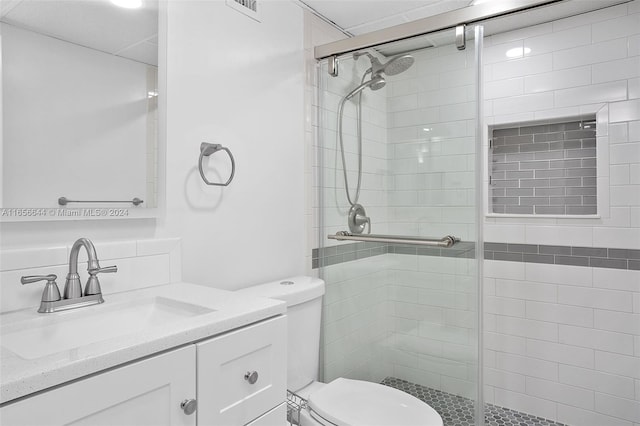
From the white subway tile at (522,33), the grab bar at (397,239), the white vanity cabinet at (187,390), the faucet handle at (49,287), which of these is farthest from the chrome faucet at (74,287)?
the white subway tile at (522,33)

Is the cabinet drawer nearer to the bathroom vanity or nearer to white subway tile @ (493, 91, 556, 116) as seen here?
the bathroom vanity

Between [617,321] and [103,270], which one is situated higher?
[103,270]

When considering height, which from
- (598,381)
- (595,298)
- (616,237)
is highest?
(616,237)

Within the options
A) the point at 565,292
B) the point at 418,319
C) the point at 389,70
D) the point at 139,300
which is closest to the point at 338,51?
the point at 389,70

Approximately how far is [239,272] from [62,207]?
0.73 metres

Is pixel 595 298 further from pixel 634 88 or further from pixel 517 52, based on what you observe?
pixel 517 52

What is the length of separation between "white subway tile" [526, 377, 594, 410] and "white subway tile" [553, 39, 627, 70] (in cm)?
174

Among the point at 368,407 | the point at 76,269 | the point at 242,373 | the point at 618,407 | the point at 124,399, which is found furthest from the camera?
the point at 618,407

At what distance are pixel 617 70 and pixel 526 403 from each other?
1865 mm

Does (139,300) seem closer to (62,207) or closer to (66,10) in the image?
(62,207)

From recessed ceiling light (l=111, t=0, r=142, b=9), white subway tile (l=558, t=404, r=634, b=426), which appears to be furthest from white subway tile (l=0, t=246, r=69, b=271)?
white subway tile (l=558, t=404, r=634, b=426)

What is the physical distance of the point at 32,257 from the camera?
3.64 feet

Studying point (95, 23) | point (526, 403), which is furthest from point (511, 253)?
point (95, 23)

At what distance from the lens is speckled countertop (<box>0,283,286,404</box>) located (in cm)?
69
